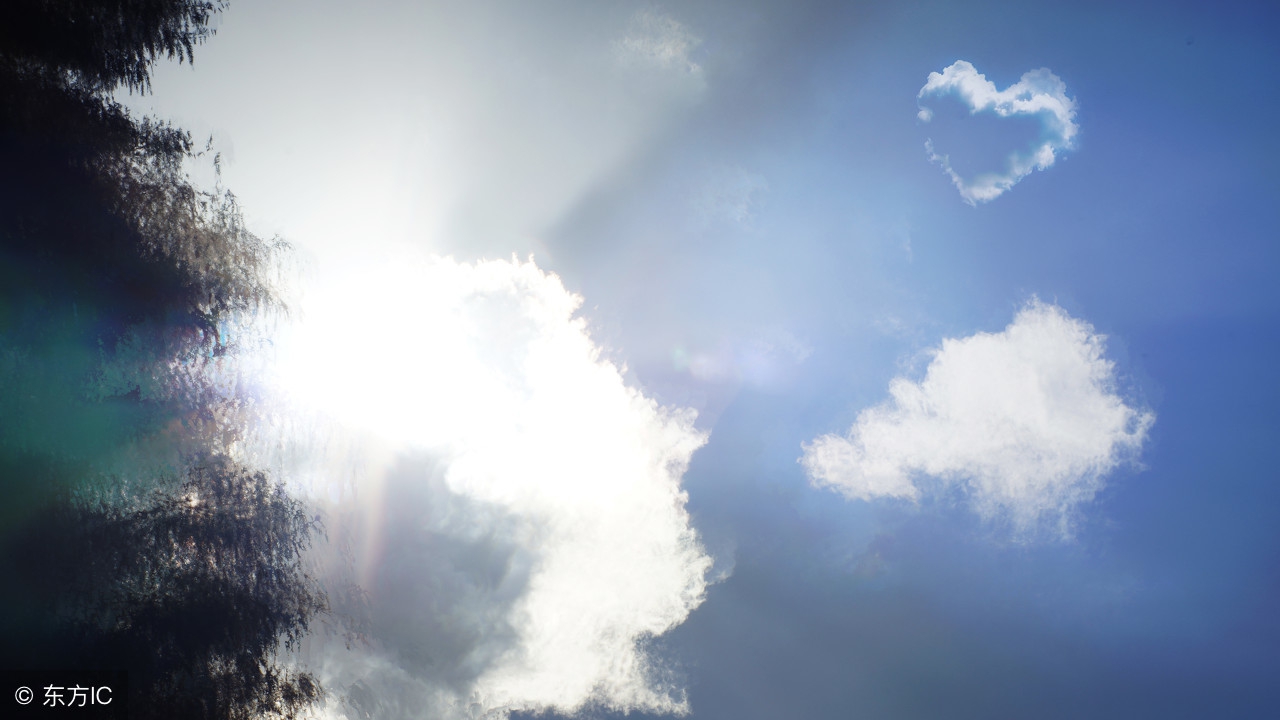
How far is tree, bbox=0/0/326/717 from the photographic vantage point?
19.2 ft

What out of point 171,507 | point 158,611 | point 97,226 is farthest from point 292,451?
point 97,226

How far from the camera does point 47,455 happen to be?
19.4ft

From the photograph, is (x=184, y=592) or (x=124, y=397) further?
(x=184, y=592)

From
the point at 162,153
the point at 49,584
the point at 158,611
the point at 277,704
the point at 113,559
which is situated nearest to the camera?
the point at 49,584

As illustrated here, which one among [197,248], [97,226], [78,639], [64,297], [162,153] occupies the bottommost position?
[78,639]

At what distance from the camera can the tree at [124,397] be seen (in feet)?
19.2

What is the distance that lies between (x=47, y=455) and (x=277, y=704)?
497cm

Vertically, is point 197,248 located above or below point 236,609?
above

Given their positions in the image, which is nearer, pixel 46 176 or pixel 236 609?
pixel 46 176

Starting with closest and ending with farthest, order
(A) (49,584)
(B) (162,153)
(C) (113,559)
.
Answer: (A) (49,584), (C) (113,559), (B) (162,153)

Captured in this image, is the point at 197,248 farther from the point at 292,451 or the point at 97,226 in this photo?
the point at 292,451

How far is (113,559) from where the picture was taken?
21.2 ft

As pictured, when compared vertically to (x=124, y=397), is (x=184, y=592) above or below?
below

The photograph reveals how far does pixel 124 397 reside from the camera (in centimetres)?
681
